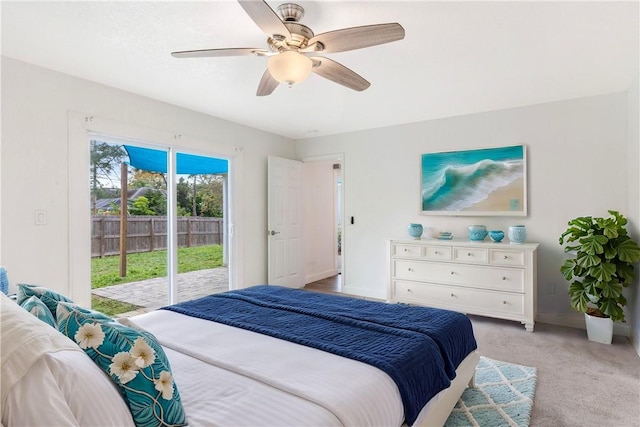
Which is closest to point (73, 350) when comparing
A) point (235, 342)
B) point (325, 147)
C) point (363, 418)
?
point (235, 342)

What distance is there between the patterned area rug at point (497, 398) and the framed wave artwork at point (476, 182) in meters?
1.93

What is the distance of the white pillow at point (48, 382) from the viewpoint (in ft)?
2.61

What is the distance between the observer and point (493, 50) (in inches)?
99.0

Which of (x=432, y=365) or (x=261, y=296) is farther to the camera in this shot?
(x=261, y=296)

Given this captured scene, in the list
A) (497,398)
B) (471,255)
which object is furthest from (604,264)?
(497,398)

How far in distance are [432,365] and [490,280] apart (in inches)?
95.9

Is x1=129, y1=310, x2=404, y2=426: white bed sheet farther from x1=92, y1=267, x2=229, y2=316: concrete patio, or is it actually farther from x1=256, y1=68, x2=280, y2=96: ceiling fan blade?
x1=92, y1=267, x2=229, y2=316: concrete patio

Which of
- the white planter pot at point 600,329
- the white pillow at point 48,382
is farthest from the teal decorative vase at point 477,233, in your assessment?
the white pillow at point 48,382

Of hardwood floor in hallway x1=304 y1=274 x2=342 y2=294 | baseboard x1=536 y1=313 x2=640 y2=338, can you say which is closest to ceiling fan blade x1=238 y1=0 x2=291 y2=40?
baseboard x1=536 y1=313 x2=640 y2=338

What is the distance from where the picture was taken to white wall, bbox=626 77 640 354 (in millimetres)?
3023

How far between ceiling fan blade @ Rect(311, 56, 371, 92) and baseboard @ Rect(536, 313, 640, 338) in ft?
10.6

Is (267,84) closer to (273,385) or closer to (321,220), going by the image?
(273,385)

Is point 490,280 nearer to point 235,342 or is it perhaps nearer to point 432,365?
point 432,365

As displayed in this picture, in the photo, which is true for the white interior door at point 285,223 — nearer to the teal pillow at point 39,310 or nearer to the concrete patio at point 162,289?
the concrete patio at point 162,289
